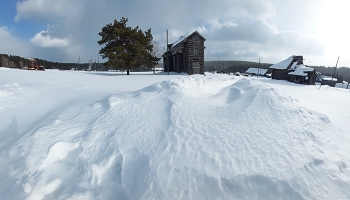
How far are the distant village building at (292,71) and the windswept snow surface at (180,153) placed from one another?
26.8m

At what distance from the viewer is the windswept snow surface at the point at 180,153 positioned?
108 inches

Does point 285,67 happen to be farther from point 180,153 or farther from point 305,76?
point 180,153

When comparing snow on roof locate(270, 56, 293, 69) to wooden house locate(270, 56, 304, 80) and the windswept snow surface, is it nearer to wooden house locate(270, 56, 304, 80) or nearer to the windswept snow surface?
wooden house locate(270, 56, 304, 80)

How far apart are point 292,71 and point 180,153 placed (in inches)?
1347

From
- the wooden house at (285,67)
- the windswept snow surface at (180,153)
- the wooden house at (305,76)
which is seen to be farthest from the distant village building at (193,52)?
the windswept snow surface at (180,153)

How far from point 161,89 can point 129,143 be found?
293 cm

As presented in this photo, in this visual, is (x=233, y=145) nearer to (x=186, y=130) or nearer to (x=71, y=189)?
(x=186, y=130)

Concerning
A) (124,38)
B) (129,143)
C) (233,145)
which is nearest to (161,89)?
(129,143)

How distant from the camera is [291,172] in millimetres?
2861

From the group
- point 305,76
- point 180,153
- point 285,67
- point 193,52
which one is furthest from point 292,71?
point 180,153

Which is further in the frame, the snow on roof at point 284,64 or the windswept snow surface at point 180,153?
the snow on roof at point 284,64

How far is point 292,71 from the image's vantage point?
29219 millimetres

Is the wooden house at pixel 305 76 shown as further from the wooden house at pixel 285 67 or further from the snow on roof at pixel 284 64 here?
the snow on roof at pixel 284 64

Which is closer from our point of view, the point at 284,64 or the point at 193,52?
the point at 193,52
